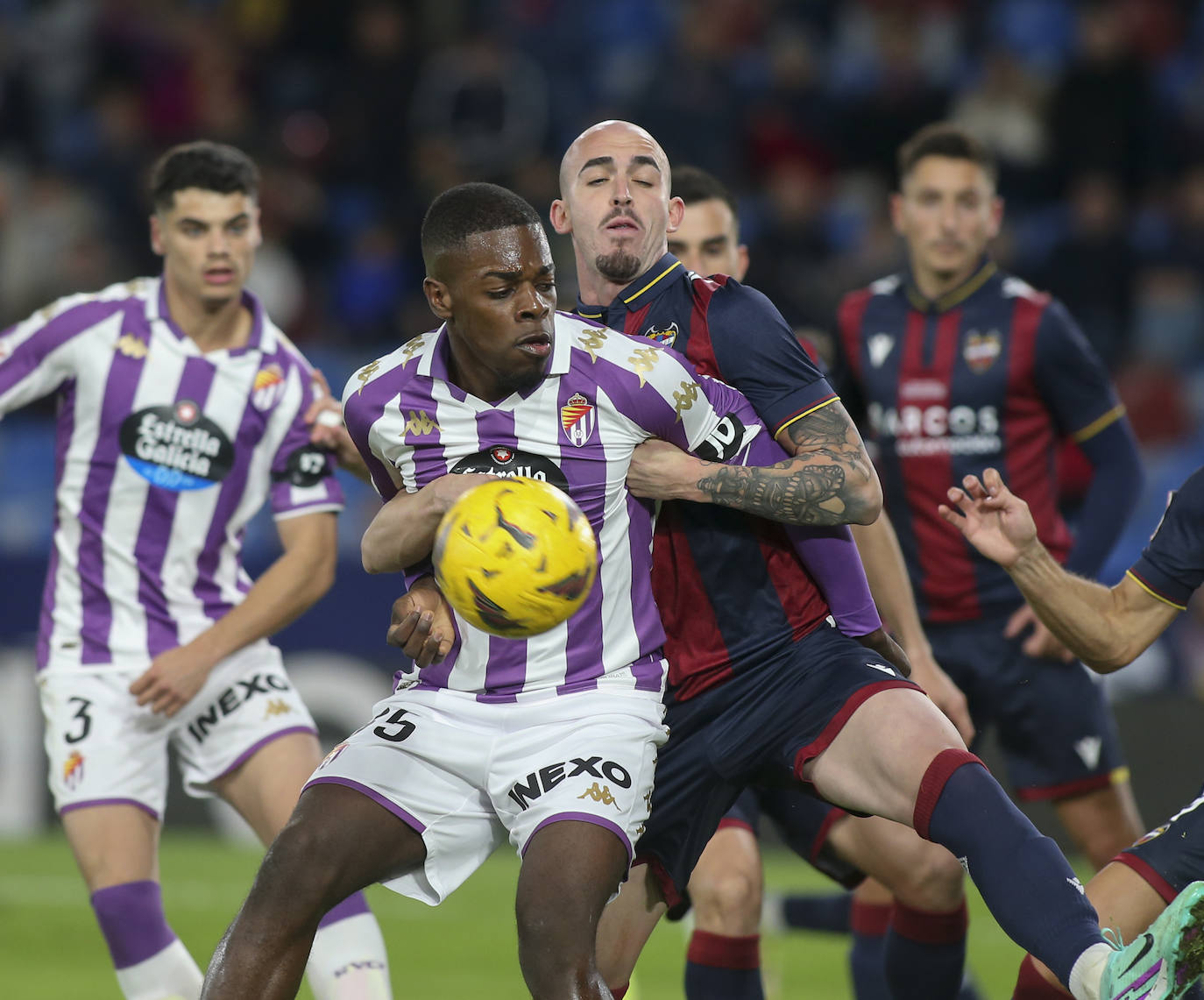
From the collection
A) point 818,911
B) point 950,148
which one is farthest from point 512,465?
point 818,911

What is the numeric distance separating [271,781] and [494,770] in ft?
4.44

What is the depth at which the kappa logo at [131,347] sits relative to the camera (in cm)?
538

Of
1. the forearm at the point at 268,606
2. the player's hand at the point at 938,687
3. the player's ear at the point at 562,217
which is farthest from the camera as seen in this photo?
the player's hand at the point at 938,687

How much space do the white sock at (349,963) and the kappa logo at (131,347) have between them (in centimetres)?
178

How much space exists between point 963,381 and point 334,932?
2.75 metres

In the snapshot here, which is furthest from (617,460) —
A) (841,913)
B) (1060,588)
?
(841,913)

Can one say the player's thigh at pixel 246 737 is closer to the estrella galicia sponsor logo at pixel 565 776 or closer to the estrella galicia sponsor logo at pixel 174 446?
the estrella galicia sponsor logo at pixel 174 446

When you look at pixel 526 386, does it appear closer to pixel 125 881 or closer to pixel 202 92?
pixel 125 881

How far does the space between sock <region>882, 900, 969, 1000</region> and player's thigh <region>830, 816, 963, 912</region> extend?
4 cm

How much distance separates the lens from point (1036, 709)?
19.3ft

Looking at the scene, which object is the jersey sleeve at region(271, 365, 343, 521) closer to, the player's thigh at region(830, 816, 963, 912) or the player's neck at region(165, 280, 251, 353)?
the player's neck at region(165, 280, 251, 353)

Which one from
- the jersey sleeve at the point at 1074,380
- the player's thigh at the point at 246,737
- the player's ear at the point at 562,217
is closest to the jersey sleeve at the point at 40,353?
the player's thigh at the point at 246,737

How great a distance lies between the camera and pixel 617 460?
4.12 metres

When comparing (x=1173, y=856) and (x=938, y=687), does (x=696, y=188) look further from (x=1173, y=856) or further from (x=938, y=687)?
(x=1173, y=856)
